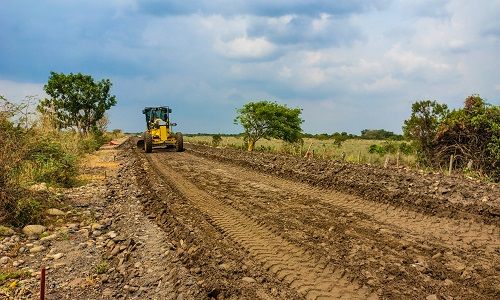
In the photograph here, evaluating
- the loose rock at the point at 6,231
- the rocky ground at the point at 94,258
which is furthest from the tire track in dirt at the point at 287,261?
the loose rock at the point at 6,231

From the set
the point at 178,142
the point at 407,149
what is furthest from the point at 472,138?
the point at 178,142

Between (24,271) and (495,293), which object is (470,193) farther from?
(24,271)

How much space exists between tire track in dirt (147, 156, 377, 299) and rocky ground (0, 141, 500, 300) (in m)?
0.02

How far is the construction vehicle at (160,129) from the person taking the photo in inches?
1030

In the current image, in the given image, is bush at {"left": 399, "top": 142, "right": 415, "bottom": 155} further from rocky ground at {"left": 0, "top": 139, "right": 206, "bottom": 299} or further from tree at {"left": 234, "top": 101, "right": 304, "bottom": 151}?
rocky ground at {"left": 0, "top": 139, "right": 206, "bottom": 299}

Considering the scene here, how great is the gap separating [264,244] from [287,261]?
2.72 ft

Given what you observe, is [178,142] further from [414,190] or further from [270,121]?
[414,190]

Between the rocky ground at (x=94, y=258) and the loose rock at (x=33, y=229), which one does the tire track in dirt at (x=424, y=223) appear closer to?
the rocky ground at (x=94, y=258)

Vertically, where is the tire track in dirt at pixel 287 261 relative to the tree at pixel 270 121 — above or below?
below

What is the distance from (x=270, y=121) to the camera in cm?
3222

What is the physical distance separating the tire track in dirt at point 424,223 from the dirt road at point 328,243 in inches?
0.8

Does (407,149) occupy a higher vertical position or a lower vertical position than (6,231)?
higher

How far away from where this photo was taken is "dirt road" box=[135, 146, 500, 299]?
4883 millimetres

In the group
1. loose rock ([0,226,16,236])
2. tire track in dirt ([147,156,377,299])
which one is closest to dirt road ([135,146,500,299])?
tire track in dirt ([147,156,377,299])
